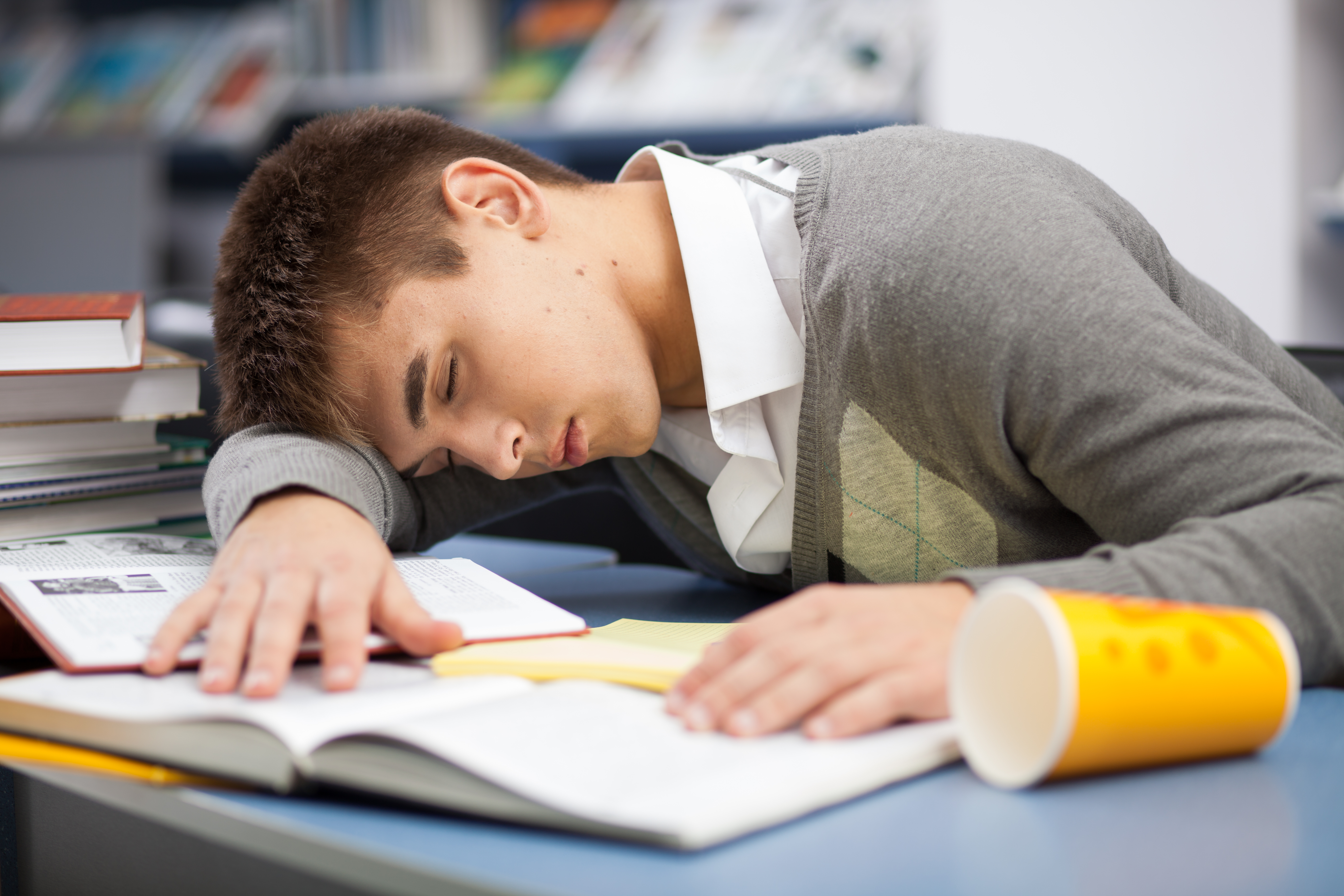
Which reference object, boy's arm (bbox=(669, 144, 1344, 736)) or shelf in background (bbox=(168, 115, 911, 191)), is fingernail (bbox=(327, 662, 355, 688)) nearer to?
boy's arm (bbox=(669, 144, 1344, 736))

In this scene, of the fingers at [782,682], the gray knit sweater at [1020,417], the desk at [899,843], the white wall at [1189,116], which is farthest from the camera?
the white wall at [1189,116]

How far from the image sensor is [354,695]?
0.54m

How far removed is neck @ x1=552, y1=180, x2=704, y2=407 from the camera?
0.95m

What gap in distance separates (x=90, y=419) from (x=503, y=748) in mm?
675

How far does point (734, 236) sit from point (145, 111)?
280 centimetres

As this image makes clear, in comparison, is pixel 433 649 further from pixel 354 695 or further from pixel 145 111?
pixel 145 111

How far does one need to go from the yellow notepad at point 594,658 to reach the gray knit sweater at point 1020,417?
159 mm

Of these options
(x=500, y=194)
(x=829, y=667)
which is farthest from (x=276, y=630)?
(x=500, y=194)

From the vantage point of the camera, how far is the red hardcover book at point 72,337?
0.88 meters

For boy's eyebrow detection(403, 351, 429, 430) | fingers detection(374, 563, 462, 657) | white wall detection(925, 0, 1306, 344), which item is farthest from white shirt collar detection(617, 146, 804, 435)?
white wall detection(925, 0, 1306, 344)

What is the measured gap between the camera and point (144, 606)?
2.25 feet

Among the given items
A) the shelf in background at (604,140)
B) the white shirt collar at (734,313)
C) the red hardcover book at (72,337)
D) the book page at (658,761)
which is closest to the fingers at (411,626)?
the book page at (658,761)

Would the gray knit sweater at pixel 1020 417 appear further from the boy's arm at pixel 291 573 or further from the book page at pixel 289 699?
the book page at pixel 289 699

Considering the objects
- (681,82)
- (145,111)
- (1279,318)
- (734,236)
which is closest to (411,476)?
(734,236)
